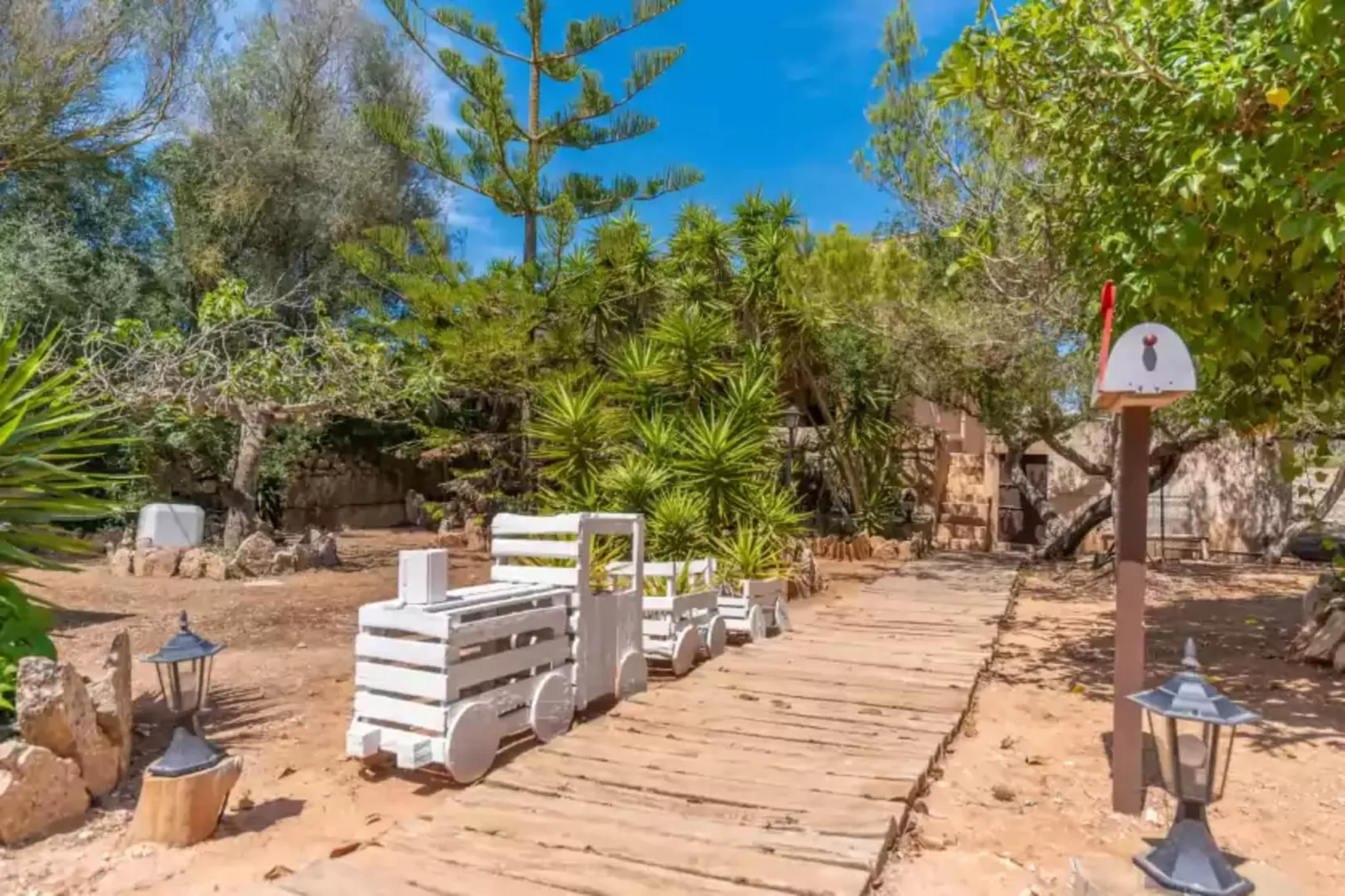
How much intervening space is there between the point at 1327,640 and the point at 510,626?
4.57 m

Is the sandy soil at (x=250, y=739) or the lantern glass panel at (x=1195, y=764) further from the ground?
the lantern glass panel at (x=1195, y=764)

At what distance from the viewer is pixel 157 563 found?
8180 millimetres

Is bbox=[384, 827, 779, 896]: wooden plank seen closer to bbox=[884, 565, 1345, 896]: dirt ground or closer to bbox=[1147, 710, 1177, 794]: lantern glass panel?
bbox=[884, 565, 1345, 896]: dirt ground

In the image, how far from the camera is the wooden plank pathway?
2252mm

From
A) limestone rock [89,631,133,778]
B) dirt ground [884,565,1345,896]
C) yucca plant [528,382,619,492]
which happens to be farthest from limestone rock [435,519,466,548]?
limestone rock [89,631,133,778]

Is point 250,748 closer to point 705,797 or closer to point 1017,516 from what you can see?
point 705,797

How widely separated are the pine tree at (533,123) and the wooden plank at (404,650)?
24.3 feet

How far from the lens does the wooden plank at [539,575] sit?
12.5ft

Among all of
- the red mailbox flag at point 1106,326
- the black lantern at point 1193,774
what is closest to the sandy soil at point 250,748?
the black lantern at point 1193,774

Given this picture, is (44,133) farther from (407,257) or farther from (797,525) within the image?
(797,525)

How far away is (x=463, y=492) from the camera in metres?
11.6

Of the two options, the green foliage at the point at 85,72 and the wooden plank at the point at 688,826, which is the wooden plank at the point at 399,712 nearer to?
the wooden plank at the point at 688,826

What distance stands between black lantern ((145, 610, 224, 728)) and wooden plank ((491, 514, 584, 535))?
144cm

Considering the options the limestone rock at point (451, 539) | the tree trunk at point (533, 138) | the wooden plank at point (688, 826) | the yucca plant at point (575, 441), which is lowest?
the wooden plank at point (688, 826)
